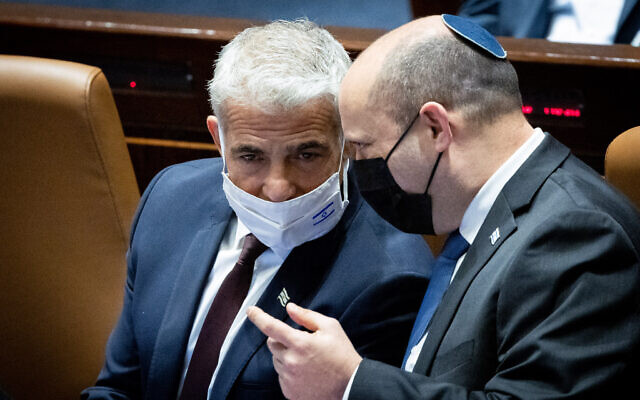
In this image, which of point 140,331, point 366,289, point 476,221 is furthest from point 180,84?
point 476,221

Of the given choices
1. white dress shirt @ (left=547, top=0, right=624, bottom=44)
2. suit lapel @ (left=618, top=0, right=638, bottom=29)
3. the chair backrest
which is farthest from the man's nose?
suit lapel @ (left=618, top=0, right=638, bottom=29)

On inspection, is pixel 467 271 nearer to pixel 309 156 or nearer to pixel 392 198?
pixel 392 198

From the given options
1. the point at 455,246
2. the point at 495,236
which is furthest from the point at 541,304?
the point at 455,246

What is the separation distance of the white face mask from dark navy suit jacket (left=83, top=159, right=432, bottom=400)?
3 centimetres

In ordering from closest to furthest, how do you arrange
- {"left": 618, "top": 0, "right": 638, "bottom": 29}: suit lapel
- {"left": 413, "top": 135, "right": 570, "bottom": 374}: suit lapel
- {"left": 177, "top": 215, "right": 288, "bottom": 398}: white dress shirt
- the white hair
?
{"left": 413, "top": 135, "right": 570, "bottom": 374}: suit lapel, the white hair, {"left": 177, "top": 215, "right": 288, "bottom": 398}: white dress shirt, {"left": 618, "top": 0, "right": 638, "bottom": 29}: suit lapel

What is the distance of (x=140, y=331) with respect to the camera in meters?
1.58

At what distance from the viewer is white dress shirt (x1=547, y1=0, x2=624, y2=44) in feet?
7.67

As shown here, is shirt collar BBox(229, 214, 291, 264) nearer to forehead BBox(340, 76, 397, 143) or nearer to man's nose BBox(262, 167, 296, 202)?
man's nose BBox(262, 167, 296, 202)

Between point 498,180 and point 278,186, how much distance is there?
41 centimetres

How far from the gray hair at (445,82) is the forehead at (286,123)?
22 centimetres

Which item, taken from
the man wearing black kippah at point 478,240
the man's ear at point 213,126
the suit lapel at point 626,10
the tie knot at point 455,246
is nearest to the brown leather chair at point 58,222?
the man's ear at point 213,126

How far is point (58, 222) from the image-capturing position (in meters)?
1.86

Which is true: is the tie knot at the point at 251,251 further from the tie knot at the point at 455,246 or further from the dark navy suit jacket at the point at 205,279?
the tie knot at the point at 455,246

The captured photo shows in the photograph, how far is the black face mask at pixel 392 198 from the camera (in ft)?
4.23
